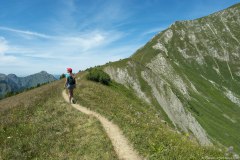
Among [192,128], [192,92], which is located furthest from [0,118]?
[192,92]

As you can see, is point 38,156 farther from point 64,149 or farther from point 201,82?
point 201,82

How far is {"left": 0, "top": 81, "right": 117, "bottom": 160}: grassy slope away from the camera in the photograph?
60.2ft

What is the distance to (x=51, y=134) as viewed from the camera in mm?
21578

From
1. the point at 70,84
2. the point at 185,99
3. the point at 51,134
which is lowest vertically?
the point at 185,99

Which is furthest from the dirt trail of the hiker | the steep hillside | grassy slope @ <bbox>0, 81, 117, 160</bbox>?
the steep hillside

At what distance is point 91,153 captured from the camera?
18078mm

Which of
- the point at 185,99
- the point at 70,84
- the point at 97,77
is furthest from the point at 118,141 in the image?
the point at 185,99

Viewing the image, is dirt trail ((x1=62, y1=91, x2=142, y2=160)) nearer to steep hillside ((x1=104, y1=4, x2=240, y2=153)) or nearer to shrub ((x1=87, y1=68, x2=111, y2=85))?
shrub ((x1=87, y1=68, x2=111, y2=85))

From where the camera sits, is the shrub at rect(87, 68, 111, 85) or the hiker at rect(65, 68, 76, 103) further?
the shrub at rect(87, 68, 111, 85)

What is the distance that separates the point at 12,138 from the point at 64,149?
180 inches

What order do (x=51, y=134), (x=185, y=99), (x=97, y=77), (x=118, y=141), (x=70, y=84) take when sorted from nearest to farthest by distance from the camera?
(x=118, y=141), (x=51, y=134), (x=70, y=84), (x=97, y=77), (x=185, y=99)

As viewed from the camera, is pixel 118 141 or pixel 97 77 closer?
pixel 118 141

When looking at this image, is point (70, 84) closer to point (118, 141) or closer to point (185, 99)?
point (118, 141)

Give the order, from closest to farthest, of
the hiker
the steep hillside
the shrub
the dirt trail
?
the dirt trail
the hiker
the shrub
the steep hillside
